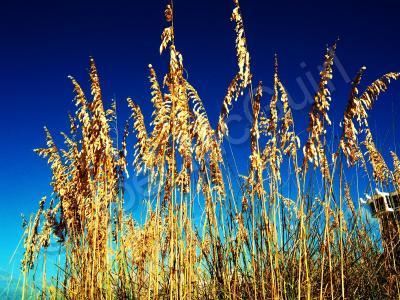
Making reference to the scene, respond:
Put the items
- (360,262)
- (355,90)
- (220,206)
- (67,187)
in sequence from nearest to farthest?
(355,90)
(220,206)
(67,187)
(360,262)

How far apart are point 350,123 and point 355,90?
17 centimetres

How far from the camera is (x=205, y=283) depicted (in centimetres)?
316

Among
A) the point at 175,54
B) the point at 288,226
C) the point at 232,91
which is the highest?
the point at 175,54

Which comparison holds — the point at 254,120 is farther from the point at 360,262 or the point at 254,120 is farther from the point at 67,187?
the point at 360,262

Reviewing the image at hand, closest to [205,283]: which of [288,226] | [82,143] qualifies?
[288,226]

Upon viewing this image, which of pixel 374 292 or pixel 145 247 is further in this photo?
pixel 145 247

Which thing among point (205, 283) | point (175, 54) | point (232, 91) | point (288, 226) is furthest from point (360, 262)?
point (175, 54)

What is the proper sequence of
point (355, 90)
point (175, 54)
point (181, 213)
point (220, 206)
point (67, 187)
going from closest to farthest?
point (355, 90) < point (175, 54) < point (181, 213) < point (220, 206) < point (67, 187)

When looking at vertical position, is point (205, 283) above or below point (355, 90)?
below

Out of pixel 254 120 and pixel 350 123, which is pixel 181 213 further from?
pixel 350 123

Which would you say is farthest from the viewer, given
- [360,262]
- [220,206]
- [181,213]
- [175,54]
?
[360,262]

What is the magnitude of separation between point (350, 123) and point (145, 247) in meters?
2.12

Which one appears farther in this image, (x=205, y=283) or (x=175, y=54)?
(x=205, y=283)

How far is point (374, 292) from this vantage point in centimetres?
287
